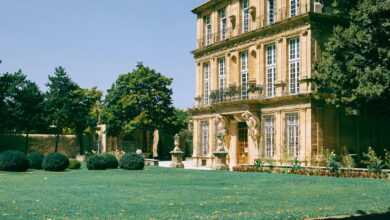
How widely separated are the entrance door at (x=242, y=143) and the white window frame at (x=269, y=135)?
2.71 meters

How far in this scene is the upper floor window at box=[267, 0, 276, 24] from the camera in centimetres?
3319

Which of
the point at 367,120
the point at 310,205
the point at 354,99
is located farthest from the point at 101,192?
the point at 367,120

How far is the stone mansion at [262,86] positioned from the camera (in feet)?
97.5

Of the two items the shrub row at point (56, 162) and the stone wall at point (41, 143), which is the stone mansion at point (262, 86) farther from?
the stone wall at point (41, 143)

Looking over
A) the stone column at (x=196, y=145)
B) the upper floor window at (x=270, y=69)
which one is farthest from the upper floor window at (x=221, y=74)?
the upper floor window at (x=270, y=69)

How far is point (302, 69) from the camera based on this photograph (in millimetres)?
30234

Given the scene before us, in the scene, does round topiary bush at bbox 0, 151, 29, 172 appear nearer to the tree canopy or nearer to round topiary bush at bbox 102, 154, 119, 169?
round topiary bush at bbox 102, 154, 119, 169

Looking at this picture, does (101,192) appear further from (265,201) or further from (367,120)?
(367,120)

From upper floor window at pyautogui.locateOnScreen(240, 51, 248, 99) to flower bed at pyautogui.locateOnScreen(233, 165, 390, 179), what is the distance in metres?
6.57

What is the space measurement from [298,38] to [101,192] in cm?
1842

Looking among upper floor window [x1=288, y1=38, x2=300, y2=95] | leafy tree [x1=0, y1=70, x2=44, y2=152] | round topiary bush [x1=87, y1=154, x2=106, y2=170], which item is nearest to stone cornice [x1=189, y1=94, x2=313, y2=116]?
upper floor window [x1=288, y1=38, x2=300, y2=95]

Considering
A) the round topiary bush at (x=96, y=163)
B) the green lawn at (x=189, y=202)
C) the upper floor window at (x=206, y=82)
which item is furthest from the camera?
the upper floor window at (x=206, y=82)

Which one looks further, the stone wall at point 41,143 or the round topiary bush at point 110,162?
the stone wall at point 41,143

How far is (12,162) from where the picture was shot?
28531 mm
